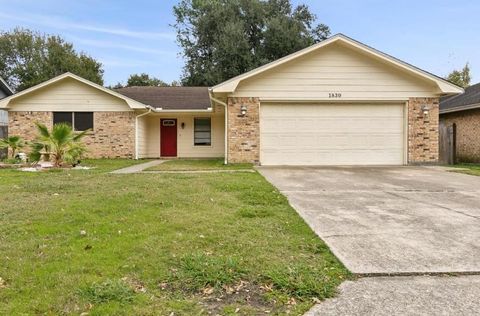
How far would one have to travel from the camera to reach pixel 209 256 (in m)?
3.85

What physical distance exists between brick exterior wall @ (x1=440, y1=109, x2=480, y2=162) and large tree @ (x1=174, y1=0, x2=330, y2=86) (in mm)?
16748

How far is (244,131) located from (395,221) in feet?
30.9

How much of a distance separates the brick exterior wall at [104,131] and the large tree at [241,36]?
15019 millimetres

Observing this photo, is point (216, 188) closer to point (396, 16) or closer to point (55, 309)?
point (55, 309)

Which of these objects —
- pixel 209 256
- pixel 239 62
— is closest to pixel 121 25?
pixel 239 62

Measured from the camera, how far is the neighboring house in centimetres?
1712

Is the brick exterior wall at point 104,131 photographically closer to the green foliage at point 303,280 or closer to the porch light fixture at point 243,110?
the porch light fixture at point 243,110

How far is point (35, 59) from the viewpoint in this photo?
4206 centimetres

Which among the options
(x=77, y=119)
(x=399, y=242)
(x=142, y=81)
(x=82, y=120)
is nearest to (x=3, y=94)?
(x=77, y=119)

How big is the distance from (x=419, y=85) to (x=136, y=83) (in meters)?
34.3

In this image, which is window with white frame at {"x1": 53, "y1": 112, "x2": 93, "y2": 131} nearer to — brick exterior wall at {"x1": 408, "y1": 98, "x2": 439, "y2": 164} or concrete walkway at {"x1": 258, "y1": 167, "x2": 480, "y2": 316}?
concrete walkway at {"x1": 258, "y1": 167, "x2": 480, "y2": 316}

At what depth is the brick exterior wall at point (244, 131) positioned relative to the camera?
14.4m

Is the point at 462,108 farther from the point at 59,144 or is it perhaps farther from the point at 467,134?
the point at 59,144

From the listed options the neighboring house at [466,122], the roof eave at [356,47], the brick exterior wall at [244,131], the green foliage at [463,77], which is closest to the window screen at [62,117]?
the roof eave at [356,47]
